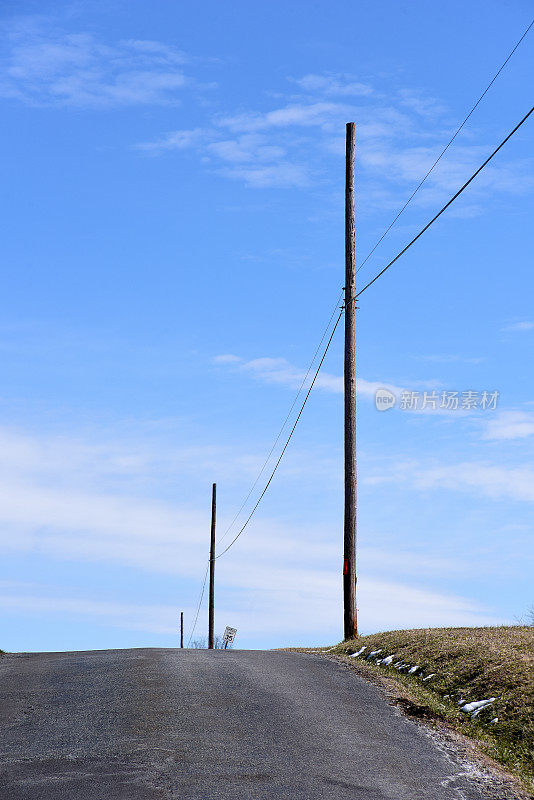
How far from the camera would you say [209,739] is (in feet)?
28.6

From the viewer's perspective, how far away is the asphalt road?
738 centimetres

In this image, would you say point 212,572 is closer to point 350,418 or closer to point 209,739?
point 350,418

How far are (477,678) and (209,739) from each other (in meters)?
4.47

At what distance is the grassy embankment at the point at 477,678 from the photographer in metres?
9.45

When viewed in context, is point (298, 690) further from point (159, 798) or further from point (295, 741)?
point (159, 798)

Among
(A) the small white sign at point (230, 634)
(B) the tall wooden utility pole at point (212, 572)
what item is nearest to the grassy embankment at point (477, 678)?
(A) the small white sign at point (230, 634)

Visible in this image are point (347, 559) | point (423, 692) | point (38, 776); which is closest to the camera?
point (38, 776)

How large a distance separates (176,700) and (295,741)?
2.22m

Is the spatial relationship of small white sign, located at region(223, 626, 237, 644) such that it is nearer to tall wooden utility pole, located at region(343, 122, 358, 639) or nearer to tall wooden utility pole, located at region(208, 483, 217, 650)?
tall wooden utility pole, located at region(208, 483, 217, 650)

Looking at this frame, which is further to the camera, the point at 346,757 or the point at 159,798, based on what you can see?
the point at 346,757

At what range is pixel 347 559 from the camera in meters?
20.0

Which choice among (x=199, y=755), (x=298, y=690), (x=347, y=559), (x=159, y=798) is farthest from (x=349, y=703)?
(x=347, y=559)

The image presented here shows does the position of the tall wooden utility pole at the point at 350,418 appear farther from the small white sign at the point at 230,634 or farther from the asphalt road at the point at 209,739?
the small white sign at the point at 230,634

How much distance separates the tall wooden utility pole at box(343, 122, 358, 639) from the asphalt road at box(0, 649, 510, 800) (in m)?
6.57
